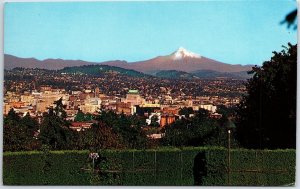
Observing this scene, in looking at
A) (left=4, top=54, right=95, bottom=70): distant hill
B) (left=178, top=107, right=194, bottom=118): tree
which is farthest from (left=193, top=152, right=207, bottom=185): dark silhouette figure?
(left=4, top=54, right=95, bottom=70): distant hill

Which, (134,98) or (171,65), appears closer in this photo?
(171,65)

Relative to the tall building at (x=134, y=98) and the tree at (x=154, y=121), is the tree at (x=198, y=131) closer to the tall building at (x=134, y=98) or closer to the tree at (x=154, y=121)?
the tree at (x=154, y=121)

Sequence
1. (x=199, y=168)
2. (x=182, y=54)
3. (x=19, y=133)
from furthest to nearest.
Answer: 1. (x=19, y=133)
2. (x=199, y=168)
3. (x=182, y=54)

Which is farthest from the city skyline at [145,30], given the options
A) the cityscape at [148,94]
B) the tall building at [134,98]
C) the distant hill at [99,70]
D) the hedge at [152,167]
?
the hedge at [152,167]

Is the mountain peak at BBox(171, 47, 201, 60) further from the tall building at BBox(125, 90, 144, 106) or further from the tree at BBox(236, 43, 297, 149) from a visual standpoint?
the tree at BBox(236, 43, 297, 149)

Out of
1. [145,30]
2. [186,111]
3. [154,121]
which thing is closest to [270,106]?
[186,111]

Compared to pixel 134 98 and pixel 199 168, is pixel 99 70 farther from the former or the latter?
pixel 199 168

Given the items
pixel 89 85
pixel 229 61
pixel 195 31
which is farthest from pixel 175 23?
pixel 89 85

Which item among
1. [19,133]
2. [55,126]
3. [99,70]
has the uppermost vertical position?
[99,70]
